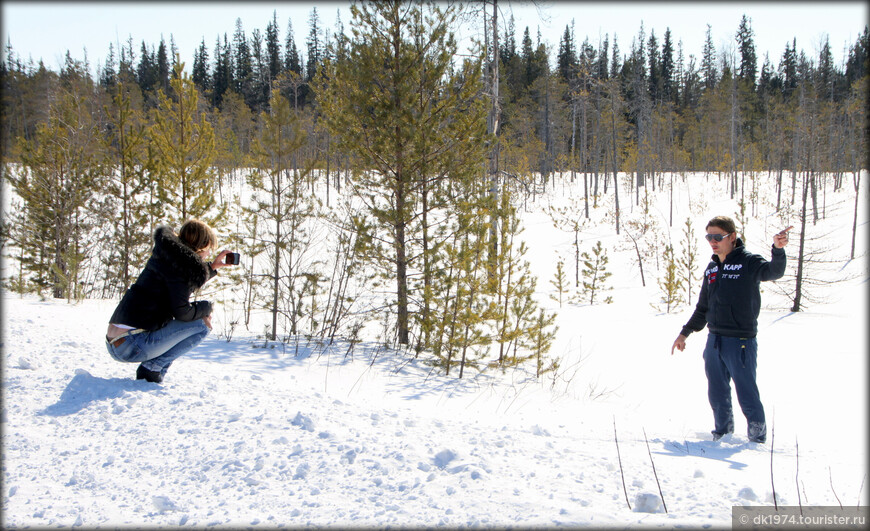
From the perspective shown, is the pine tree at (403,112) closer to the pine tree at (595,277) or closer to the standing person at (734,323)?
the standing person at (734,323)

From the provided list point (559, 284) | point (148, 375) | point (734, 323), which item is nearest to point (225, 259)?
point (148, 375)

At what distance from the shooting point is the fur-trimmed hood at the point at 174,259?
328 cm

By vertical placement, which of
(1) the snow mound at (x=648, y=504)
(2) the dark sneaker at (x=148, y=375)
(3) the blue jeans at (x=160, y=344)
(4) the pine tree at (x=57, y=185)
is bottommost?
(1) the snow mound at (x=648, y=504)

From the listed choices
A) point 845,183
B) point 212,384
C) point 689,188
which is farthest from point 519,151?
point 212,384

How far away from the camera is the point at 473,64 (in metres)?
7.78

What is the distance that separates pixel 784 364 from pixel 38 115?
54.5m

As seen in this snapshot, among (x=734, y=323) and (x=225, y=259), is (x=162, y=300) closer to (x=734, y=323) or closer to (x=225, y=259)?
(x=225, y=259)

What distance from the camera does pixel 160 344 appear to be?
11.6 feet

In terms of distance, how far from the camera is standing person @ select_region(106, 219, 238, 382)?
333cm

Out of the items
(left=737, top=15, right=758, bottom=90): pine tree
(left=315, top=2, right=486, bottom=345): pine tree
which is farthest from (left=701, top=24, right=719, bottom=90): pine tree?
(left=315, top=2, right=486, bottom=345): pine tree

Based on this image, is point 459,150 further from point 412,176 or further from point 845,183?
point 845,183

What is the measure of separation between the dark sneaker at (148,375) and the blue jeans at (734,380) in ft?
14.7

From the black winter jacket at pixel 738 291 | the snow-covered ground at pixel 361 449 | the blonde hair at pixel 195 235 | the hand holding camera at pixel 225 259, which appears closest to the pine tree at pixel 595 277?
the snow-covered ground at pixel 361 449

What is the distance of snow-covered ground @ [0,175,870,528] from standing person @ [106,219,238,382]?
36 centimetres
